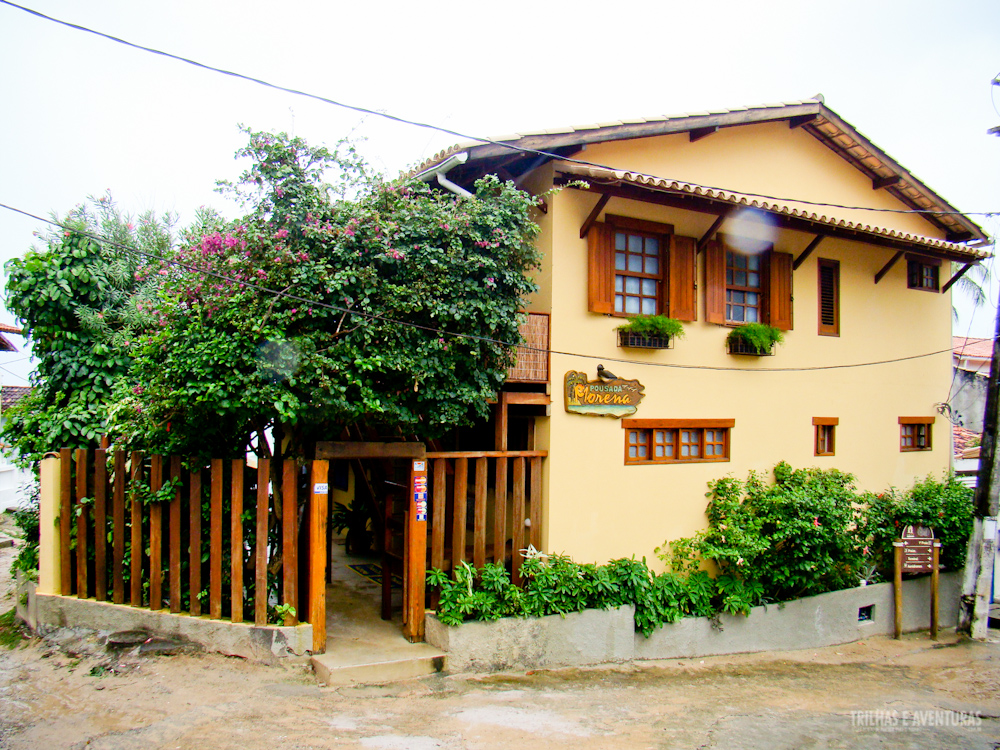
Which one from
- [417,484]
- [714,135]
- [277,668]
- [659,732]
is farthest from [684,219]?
[277,668]

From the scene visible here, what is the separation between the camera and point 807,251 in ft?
35.2

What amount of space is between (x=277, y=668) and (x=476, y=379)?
387 centimetres

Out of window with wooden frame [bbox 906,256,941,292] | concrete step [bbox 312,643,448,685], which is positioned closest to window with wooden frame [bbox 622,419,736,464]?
concrete step [bbox 312,643,448,685]

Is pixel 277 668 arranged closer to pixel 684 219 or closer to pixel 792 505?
pixel 792 505

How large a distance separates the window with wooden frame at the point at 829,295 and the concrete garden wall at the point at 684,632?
4.50m

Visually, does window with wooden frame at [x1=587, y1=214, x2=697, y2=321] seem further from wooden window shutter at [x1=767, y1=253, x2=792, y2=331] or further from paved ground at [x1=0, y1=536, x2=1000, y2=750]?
paved ground at [x1=0, y1=536, x2=1000, y2=750]

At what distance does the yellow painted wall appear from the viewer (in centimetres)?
882

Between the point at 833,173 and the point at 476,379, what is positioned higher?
the point at 833,173

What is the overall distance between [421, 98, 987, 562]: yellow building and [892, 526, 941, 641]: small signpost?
108 centimetres

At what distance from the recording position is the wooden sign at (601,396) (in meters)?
8.75

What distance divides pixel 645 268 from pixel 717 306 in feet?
4.60

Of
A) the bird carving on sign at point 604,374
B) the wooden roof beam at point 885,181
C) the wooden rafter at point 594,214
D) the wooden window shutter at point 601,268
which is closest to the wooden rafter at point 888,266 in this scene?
the wooden roof beam at point 885,181

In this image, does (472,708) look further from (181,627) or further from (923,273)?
(923,273)

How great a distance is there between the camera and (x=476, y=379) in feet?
25.2
